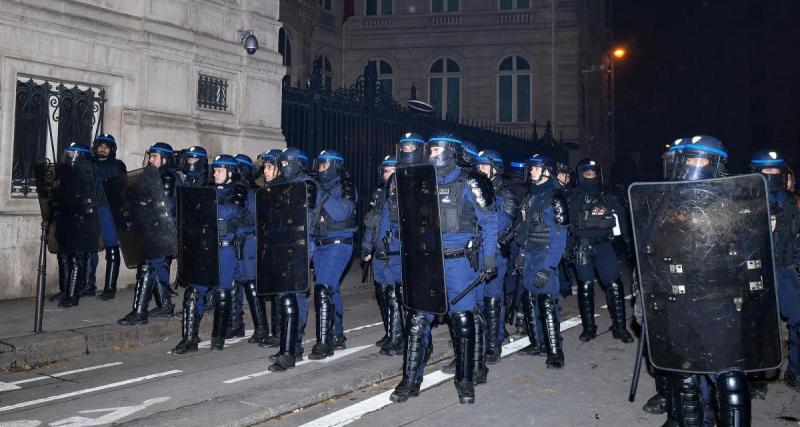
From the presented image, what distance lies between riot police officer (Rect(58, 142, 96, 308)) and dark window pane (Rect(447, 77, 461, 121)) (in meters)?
21.1

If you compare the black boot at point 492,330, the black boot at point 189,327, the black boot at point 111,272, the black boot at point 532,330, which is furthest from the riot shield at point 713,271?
the black boot at point 111,272

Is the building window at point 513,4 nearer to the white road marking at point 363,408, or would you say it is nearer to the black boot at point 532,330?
the black boot at point 532,330

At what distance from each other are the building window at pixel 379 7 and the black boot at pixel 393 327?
23961 mm

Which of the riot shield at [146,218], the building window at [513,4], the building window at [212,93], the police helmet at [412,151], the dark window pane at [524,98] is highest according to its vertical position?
the building window at [513,4]

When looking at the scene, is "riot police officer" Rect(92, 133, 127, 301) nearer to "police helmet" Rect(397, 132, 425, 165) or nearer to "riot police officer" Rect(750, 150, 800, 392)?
"police helmet" Rect(397, 132, 425, 165)

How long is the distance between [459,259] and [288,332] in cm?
186

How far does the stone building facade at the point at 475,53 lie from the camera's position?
1102 inches

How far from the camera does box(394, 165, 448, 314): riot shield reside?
540cm

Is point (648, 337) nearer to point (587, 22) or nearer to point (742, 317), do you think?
point (742, 317)

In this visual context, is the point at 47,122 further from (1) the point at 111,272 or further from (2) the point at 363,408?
(2) the point at 363,408

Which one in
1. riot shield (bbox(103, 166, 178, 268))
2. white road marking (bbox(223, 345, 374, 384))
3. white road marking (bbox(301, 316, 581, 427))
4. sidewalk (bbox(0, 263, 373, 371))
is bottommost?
white road marking (bbox(301, 316, 581, 427))

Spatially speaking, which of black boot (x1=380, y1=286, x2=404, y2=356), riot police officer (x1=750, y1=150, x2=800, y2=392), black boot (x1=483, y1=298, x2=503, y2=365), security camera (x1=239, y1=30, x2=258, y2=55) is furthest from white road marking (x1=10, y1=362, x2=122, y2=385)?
security camera (x1=239, y1=30, x2=258, y2=55)

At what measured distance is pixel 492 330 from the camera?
702 centimetres

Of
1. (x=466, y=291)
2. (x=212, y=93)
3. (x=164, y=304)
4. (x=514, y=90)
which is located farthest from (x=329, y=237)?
(x=514, y=90)
